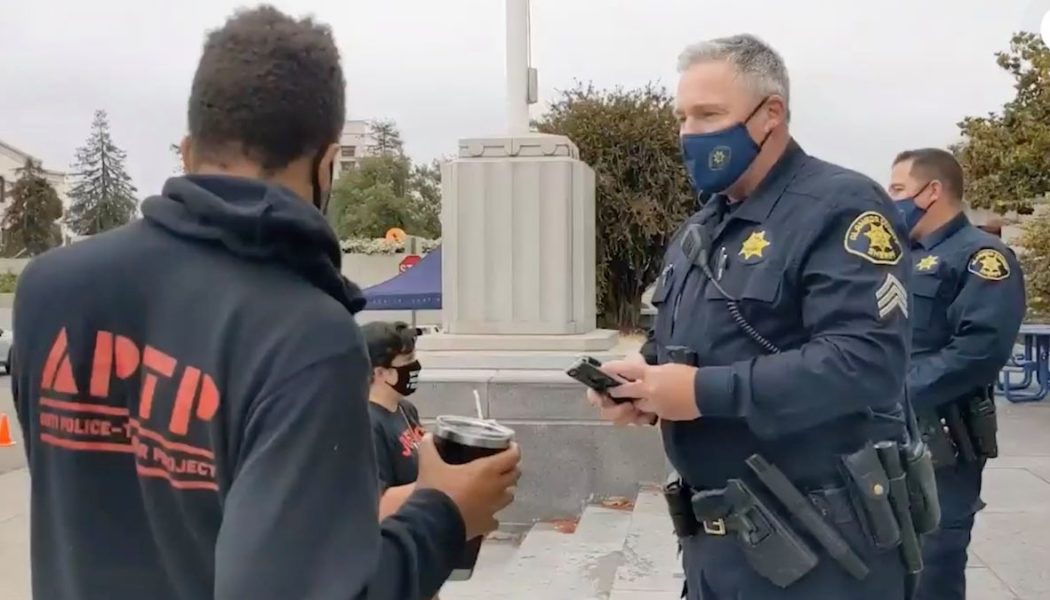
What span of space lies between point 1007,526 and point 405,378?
3.85m

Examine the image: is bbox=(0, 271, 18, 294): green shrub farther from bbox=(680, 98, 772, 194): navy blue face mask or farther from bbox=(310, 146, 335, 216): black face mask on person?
bbox=(310, 146, 335, 216): black face mask on person

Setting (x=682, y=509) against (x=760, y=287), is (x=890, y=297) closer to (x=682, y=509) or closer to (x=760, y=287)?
(x=760, y=287)

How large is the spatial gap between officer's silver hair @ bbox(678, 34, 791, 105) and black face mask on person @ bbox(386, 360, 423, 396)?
1.71 m

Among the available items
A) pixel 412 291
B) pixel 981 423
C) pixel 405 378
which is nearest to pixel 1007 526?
pixel 981 423

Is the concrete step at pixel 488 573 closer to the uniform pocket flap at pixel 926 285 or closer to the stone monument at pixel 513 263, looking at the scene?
the stone monument at pixel 513 263

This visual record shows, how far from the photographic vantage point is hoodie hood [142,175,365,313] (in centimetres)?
129

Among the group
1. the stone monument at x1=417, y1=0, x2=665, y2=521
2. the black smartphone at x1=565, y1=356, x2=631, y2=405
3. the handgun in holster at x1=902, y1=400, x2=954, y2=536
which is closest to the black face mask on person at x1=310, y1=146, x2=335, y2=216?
the black smartphone at x1=565, y1=356, x2=631, y2=405

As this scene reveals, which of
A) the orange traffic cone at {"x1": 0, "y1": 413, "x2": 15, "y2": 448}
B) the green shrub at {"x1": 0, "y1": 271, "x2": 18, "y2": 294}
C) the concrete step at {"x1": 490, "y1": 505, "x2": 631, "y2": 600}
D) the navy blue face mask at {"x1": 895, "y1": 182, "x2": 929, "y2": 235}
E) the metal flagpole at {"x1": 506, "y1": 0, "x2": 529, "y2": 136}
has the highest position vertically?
the metal flagpole at {"x1": 506, "y1": 0, "x2": 529, "y2": 136}

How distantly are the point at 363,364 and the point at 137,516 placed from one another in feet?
1.17

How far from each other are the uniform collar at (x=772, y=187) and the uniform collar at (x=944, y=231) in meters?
1.75

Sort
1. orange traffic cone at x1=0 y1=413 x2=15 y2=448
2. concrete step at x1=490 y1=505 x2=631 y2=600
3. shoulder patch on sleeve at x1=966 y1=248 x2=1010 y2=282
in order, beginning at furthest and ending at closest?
orange traffic cone at x1=0 y1=413 x2=15 y2=448 → concrete step at x1=490 y1=505 x2=631 y2=600 → shoulder patch on sleeve at x1=966 y1=248 x2=1010 y2=282

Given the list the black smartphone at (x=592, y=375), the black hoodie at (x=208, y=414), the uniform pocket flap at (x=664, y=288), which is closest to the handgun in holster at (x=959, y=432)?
the uniform pocket flap at (x=664, y=288)

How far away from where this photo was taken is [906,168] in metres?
4.25

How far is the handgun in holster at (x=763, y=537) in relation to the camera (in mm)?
2359
